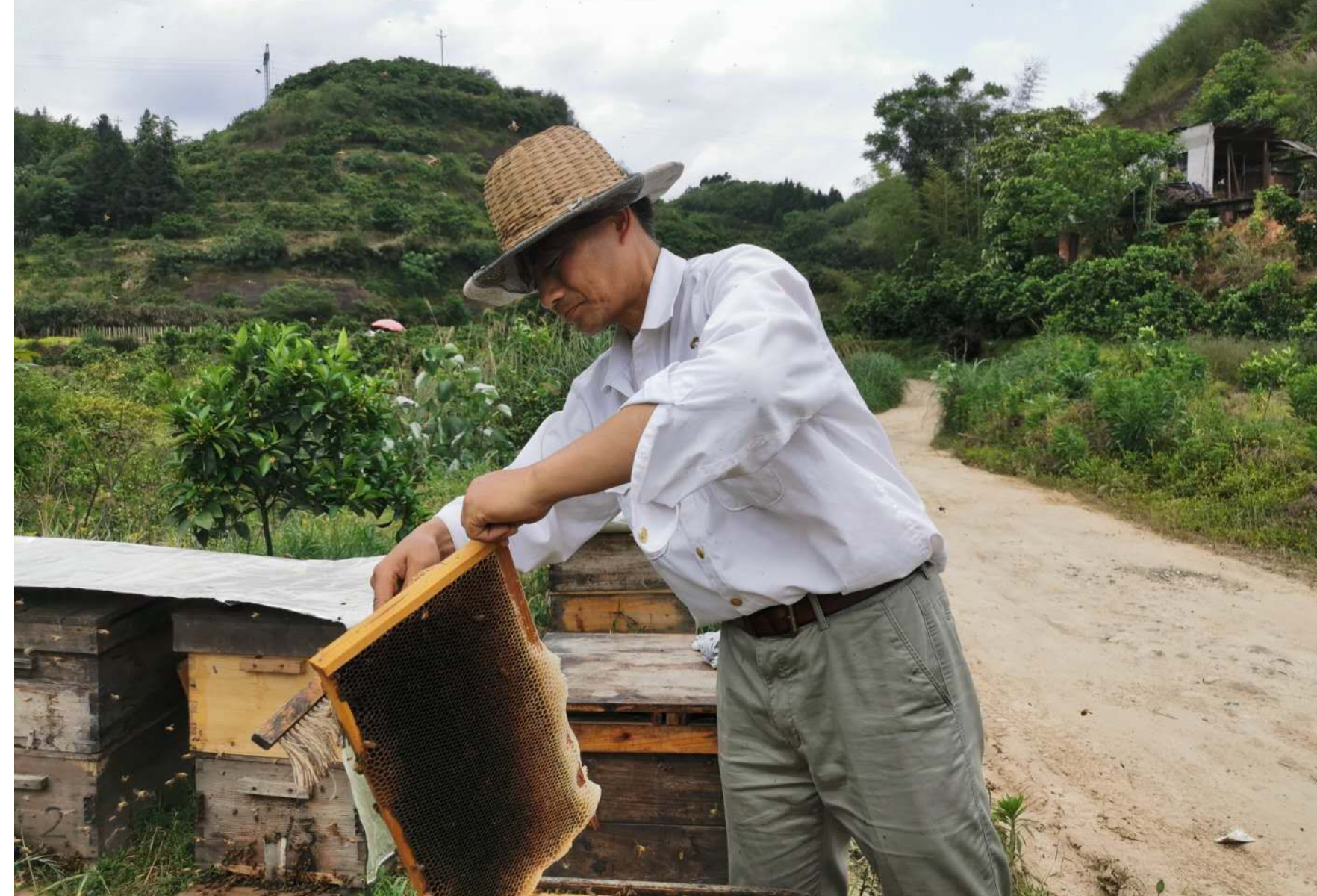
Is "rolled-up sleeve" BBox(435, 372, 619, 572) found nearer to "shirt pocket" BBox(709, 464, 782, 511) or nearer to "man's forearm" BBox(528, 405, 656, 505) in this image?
"shirt pocket" BBox(709, 464, 782, 511)

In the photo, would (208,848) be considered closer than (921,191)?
Yes

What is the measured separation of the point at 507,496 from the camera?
5.06ft

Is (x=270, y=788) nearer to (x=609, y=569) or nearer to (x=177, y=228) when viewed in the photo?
(x=609, y=569)

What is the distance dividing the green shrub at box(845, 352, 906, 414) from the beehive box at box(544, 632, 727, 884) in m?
14.5

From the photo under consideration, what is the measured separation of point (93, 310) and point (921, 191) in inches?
1168

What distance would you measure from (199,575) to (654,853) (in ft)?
5.51

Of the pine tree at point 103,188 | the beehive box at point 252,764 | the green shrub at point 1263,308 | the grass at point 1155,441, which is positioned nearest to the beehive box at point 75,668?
the beehive box at point 252,764

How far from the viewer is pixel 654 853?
2881 mm

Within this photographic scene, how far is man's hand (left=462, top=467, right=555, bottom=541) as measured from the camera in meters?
1.53

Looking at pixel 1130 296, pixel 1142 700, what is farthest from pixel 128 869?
pixel 1130 296

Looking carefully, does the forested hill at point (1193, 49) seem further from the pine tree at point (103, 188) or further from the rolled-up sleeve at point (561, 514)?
the pine tree at point (103, 188)

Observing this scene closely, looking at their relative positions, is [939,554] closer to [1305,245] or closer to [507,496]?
[507,496]

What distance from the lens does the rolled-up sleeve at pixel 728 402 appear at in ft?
4.64

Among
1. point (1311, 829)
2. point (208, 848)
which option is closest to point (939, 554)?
point (208, 848)
